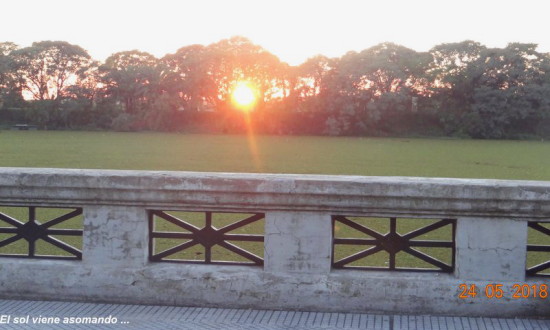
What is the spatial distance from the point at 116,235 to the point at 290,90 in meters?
51.7

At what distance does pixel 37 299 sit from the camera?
169 inches

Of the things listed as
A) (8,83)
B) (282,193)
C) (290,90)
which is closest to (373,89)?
(290,90)

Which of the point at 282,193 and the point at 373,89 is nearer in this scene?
the point at 282,193

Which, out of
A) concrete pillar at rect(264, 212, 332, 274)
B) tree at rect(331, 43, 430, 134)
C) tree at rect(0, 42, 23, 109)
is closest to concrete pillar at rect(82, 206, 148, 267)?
concrete pillar at rect(264, 212, 332, 274)

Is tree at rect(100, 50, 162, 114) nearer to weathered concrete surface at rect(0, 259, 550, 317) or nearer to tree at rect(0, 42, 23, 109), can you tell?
tree at rect(0, 42, 23, 109)

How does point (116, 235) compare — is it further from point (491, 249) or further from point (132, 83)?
point (132, 83)

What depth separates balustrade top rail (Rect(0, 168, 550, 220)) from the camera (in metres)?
3.93

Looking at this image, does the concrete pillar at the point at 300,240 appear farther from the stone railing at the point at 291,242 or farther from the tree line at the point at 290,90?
the tree line at the point at 290,90

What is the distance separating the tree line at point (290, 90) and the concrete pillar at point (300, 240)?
47.7m

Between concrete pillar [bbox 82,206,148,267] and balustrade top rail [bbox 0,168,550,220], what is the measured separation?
72 mm

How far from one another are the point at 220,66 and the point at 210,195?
52221 mm

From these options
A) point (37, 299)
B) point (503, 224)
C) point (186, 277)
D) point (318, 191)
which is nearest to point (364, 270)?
point (318, 191)

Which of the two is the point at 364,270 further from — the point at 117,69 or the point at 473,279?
the point at 117,69

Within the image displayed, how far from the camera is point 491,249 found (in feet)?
13.1
